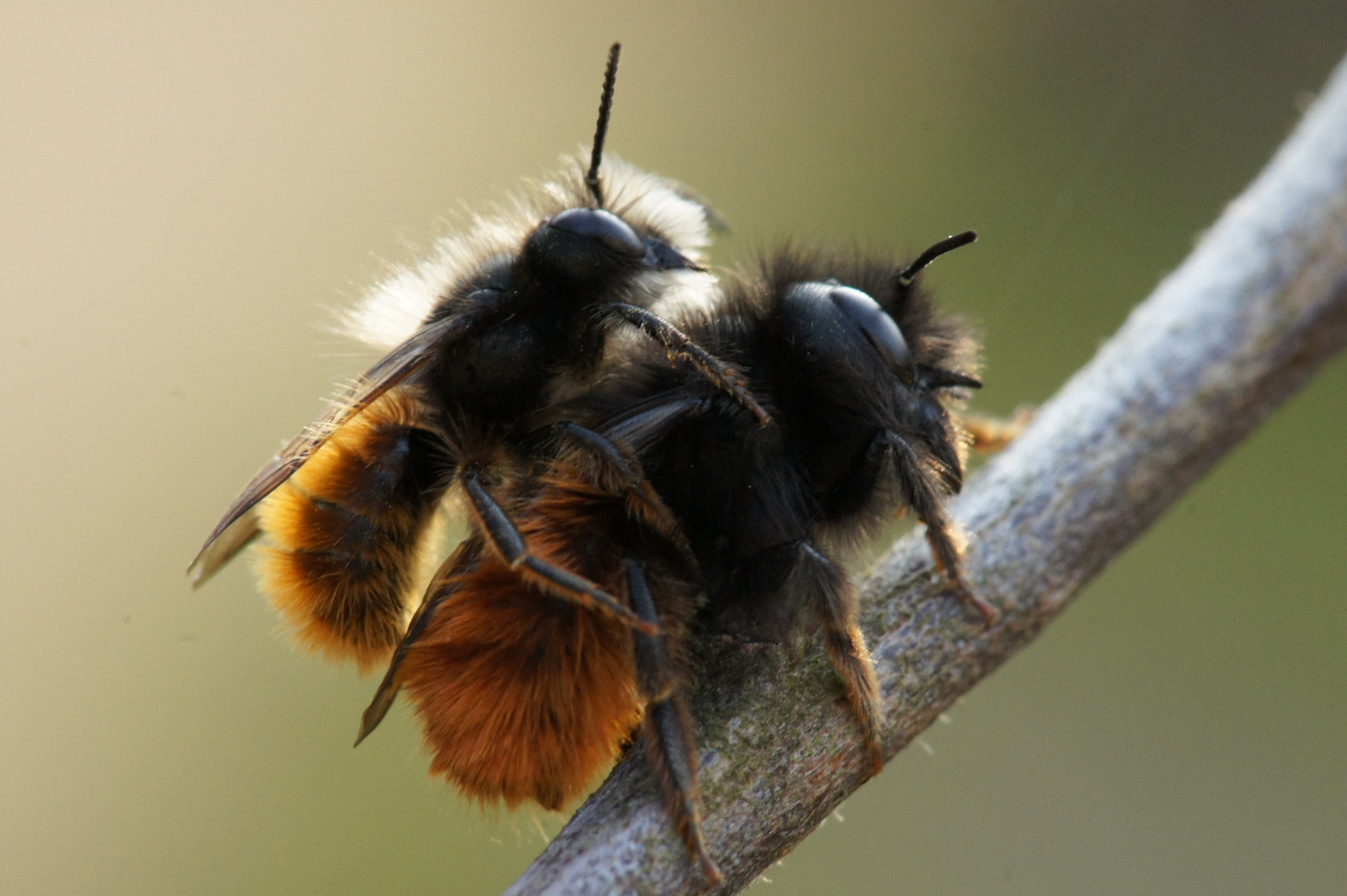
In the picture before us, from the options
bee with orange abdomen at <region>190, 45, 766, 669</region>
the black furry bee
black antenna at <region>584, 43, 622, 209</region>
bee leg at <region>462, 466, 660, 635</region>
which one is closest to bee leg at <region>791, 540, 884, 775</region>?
the black furry bee

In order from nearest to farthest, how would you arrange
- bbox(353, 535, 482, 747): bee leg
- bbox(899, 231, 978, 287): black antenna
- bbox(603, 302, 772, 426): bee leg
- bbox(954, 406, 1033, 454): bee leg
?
bbox(603, 302, 772, 426): bee leg, bbox(353, 535, 482, 747): bee leg, bbox(899, 231, 978, 287): black antenna, bbox(954, 406, 1033, 454): bee leg

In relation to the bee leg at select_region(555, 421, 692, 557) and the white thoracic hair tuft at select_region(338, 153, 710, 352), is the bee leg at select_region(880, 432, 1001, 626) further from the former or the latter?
the white thoracic hair tuft at select_region(338, 153, 710, 352)

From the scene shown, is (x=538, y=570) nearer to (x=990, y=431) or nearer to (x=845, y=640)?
(x=845, y=640)

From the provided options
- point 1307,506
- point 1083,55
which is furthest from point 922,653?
point 1083,55

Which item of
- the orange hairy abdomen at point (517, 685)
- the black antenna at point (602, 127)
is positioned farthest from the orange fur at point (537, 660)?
the black antenna at point (602, 127)

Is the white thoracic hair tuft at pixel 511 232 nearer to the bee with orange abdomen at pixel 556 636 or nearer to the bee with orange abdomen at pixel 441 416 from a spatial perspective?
the bee with orange abdomen at pixel 441 416

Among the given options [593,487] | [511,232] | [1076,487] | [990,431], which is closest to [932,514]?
[1076,487]

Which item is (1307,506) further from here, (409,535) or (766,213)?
(409,535)
